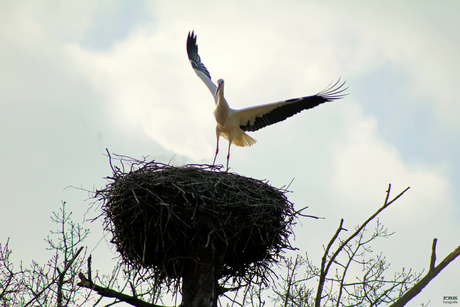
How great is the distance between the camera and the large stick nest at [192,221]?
479 centimetres

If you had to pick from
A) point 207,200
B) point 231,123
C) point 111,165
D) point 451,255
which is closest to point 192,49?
point 231,123

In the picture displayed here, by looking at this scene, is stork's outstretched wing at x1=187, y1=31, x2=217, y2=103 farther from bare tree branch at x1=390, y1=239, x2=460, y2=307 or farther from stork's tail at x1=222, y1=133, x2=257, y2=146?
bare tree branch at x1=390, y1=239, x2=460, y2=307

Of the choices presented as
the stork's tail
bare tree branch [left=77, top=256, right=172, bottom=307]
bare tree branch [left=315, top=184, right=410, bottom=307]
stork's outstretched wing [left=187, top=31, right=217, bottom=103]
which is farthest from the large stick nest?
stork's outstretched wing [left=187, top=31, right=217, bottom=103]

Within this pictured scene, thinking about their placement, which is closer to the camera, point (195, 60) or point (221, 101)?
point (221, 101)

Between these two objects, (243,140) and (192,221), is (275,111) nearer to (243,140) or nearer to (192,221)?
(243,140)

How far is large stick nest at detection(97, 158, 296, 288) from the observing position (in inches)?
188

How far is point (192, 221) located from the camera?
4777 mm

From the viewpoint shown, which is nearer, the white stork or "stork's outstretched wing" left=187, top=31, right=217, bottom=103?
the white stork

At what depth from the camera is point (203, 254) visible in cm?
480

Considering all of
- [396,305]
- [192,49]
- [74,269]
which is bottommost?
[396,305]

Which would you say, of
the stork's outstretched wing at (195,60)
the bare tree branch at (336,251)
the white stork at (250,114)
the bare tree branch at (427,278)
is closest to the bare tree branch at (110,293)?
the bare tree branch at (336,251)

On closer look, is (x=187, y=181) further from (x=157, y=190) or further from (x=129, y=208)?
(x=129, y=208)

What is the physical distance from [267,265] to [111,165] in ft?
6.78

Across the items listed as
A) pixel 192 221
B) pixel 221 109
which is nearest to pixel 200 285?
pixel 192 221
